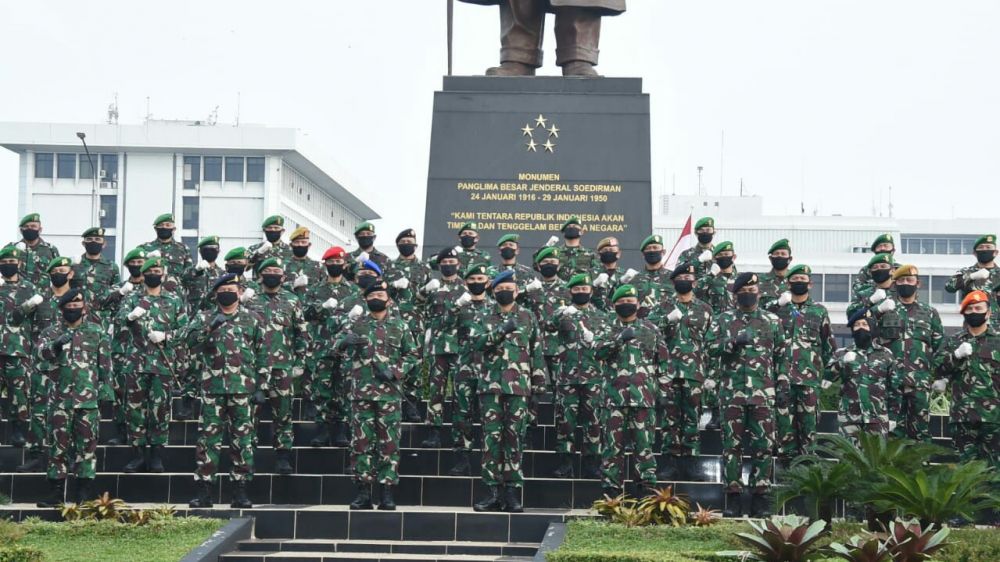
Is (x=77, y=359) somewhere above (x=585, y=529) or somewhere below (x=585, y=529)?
above

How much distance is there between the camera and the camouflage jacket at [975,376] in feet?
41.9

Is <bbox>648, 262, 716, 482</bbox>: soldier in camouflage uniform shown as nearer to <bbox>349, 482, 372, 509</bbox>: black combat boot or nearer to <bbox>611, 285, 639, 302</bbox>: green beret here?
<bbox>611, 285, 639, 302</bbox>: green beret

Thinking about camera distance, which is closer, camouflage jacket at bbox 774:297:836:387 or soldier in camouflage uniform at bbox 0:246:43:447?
camouflage jacket at bbox 774:297:836:387

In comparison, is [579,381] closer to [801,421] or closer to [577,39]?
[801,421]

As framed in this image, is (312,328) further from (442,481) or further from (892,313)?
(892,313)

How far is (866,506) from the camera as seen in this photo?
11.2 meters

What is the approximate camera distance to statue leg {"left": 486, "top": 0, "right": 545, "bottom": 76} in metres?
17.5

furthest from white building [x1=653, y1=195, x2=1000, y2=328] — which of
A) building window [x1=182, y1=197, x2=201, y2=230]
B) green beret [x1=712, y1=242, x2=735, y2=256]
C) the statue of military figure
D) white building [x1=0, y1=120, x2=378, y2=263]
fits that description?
green beret [x1=712, y1=242, x2=735, y2=256]

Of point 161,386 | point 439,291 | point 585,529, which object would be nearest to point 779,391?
point 585,529

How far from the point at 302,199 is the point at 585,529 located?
245ft

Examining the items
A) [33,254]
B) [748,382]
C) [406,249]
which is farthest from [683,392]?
[33,254]

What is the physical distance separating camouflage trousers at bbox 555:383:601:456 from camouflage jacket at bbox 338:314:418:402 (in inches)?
53.7

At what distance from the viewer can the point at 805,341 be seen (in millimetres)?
12945

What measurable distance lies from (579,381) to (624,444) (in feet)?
2.61
